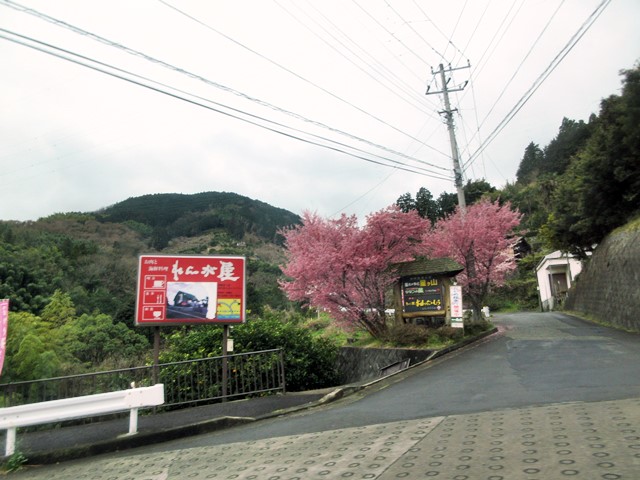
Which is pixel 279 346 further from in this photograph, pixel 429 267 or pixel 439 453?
pixel 439 453

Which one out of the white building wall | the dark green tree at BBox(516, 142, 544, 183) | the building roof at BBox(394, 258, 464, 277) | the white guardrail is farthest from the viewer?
the dark green tree at BBox(516, 142, 544, 183)

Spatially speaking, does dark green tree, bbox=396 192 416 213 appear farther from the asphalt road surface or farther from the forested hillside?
the asphalt road surface

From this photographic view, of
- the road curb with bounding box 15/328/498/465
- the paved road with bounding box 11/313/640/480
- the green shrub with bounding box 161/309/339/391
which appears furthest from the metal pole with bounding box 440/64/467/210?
the road curb with bounding box 15/328/498/465

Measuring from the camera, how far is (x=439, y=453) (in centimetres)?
429

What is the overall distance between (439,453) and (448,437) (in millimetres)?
638

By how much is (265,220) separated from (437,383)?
88356mm

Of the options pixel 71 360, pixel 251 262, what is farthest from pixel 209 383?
pixel 251 262

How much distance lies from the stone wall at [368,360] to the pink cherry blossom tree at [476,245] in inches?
222

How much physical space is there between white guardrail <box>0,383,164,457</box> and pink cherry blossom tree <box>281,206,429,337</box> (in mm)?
8564

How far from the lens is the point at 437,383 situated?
29.5 ft

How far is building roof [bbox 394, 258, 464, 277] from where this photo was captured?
15023 mm

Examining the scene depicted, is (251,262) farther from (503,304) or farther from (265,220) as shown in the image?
(503,304)

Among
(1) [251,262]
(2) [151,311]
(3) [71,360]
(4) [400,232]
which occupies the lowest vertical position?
(3) [71,360]

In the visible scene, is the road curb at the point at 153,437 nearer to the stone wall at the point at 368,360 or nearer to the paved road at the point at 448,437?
the paved road at the point at 448,437
